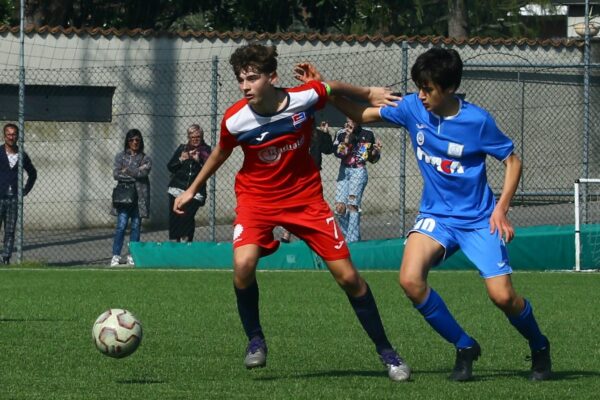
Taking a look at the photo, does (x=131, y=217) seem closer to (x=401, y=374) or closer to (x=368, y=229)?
(x=368, y=229)

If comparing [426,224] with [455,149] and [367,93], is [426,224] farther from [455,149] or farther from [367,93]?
[367,93]

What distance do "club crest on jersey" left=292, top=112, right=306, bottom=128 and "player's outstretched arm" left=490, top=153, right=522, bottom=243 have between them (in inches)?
45.0

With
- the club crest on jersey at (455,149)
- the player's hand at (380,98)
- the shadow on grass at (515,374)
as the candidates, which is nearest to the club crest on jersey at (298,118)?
the player's hand at (380,98)

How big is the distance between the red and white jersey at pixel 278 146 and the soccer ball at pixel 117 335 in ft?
3.10

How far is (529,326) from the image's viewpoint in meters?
7.39

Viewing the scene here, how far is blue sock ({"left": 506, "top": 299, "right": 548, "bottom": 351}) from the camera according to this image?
24.1 feet

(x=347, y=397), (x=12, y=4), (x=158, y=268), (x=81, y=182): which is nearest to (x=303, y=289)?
(x=158, y=268)

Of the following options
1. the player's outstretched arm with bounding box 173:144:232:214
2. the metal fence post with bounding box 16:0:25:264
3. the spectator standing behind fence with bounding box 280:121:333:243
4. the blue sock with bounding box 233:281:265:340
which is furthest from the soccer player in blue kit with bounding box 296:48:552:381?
the metal fence post with bounding box 16:0:25:264

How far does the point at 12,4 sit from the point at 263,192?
2069 cm

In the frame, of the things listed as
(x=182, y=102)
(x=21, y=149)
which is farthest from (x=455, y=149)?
(x=182, y=102)

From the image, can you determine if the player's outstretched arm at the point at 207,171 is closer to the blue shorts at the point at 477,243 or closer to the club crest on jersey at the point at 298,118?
the club crest on jersey at the point at 298,118

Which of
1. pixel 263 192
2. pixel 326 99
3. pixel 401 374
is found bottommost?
pixel 401 374

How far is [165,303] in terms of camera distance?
11.8m

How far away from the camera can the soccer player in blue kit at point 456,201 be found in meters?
7.19
